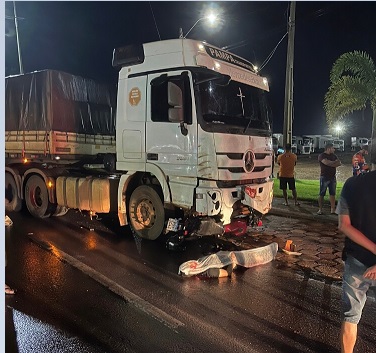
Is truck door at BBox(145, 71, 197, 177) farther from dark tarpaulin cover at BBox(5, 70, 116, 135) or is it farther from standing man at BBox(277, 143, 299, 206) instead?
standing man at BBox(277, 143, 299, 206)

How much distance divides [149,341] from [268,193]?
398 centimetres

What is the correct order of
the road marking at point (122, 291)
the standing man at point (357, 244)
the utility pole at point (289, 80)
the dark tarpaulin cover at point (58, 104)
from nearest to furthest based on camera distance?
1. the standing man at point (357, 244)
2. the road marking at point (122, 291)
3. the dark tarpaulin cover at point (58, 104)
4. the utility pole at point (289, 80)

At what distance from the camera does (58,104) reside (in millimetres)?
7980

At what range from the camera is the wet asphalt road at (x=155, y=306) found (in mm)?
3301

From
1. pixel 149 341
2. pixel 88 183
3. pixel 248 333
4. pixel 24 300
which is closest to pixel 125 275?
pixel 24 300

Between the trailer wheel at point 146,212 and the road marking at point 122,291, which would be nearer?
the road marking at point 122,291

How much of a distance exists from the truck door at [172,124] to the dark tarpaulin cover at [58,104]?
283 centimetres

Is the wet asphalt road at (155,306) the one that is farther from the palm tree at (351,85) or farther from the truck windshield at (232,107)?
the palm tree at (351,85)

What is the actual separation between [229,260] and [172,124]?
88.6 inches

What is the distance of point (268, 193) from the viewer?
21.8 ft

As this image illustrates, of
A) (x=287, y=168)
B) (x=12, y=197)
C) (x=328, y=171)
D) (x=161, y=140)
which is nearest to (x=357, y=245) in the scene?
(x=161, y=140)

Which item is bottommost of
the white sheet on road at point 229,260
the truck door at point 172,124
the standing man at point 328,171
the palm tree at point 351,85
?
the white sheet on road at point 229,260

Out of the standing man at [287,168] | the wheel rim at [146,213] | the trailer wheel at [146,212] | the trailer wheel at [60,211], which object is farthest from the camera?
the standing man at [287,168]

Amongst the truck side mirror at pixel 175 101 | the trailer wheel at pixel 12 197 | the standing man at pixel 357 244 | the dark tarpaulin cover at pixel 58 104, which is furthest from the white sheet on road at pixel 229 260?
the trailer wheel at pixel 12 197
